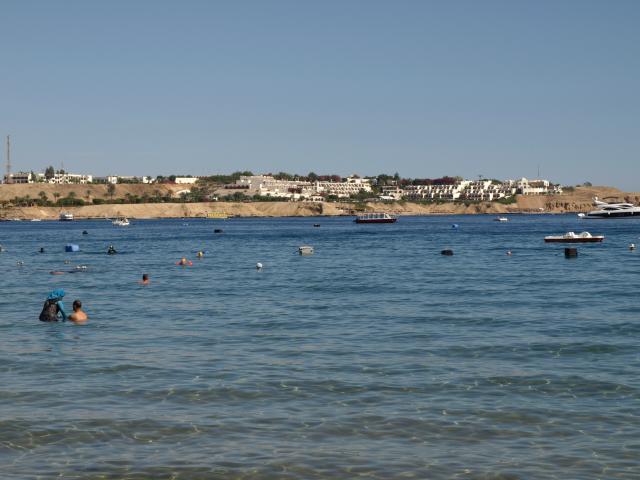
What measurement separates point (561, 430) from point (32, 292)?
4335 centimetres

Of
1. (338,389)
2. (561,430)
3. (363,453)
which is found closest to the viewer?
(363,453)

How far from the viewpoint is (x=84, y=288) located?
58.5m

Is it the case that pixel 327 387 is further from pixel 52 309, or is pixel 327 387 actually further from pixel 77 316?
pixel 52 309

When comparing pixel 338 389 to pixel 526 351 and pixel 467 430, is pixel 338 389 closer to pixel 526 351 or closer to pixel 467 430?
pixel 467 430

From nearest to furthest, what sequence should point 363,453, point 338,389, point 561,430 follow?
point 363,453 → point 561,430 → point 338,389

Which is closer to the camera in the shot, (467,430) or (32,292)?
(467,430)

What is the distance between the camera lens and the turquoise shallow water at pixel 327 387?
18.0 m

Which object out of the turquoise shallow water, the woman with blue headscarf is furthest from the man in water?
the turquoise shallow water

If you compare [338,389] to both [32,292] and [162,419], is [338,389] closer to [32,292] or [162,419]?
[162,419]

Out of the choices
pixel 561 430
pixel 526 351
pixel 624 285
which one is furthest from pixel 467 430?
pixel 624 285

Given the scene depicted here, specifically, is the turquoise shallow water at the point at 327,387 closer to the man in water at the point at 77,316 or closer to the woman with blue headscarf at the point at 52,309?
the man in water at the point at 77,316

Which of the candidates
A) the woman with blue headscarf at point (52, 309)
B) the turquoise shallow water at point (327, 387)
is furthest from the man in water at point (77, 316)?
the turquoise shallow water at point (327, 387)

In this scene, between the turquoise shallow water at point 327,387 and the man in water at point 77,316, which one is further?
the man in water at point 77,316

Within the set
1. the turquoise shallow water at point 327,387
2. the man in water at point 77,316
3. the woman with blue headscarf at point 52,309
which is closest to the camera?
the turquoise shallow water at point 327,387
